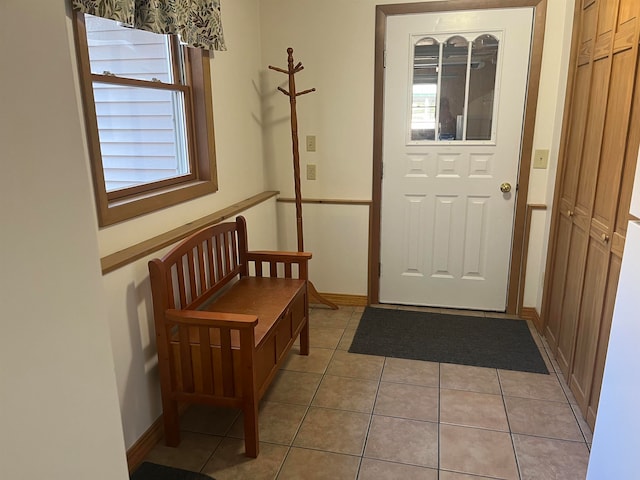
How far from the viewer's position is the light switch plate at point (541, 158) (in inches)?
120

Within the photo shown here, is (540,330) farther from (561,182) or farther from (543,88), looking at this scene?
(543,88)

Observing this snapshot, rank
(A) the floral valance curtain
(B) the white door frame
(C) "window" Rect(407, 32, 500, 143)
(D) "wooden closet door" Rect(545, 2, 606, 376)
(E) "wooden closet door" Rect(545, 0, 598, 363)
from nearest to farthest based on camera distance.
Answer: (A) the floral valance curtain
(D) "wooden closet door" Rect(545, 2, 606, 376)
(E) "wooden closet door" Rect(545, 0, 598, 363)
(B) the white door frame
(C) "window" Rect(407, 32, 500, 143)

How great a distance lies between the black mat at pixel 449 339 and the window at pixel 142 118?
1429 mm

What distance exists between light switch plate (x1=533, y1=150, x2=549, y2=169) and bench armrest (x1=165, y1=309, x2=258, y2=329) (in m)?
2.23

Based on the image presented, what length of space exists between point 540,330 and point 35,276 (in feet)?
9.94

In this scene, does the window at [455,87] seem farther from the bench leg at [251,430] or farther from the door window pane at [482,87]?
the bench leg at [251,430]

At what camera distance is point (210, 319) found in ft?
Result: 6.06

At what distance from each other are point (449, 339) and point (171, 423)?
178cm

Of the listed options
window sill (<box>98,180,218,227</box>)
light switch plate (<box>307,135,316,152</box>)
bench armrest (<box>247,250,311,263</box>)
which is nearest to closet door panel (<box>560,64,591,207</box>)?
bench armrest (<box>247,250,311,263</box>)

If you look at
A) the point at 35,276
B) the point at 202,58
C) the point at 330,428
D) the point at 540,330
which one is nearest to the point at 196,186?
the point at 202,58

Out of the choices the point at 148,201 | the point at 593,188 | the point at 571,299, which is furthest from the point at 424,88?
the point at 148,201

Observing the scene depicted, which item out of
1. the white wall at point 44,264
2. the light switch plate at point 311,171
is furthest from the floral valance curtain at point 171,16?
the light switch plate at point 311,171

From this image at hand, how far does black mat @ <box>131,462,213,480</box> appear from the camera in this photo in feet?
6.07

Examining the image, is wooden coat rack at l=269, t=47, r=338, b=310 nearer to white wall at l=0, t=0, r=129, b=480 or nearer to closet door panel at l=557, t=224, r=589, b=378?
closet door panel at l=557, t=224, r=589, b=378
